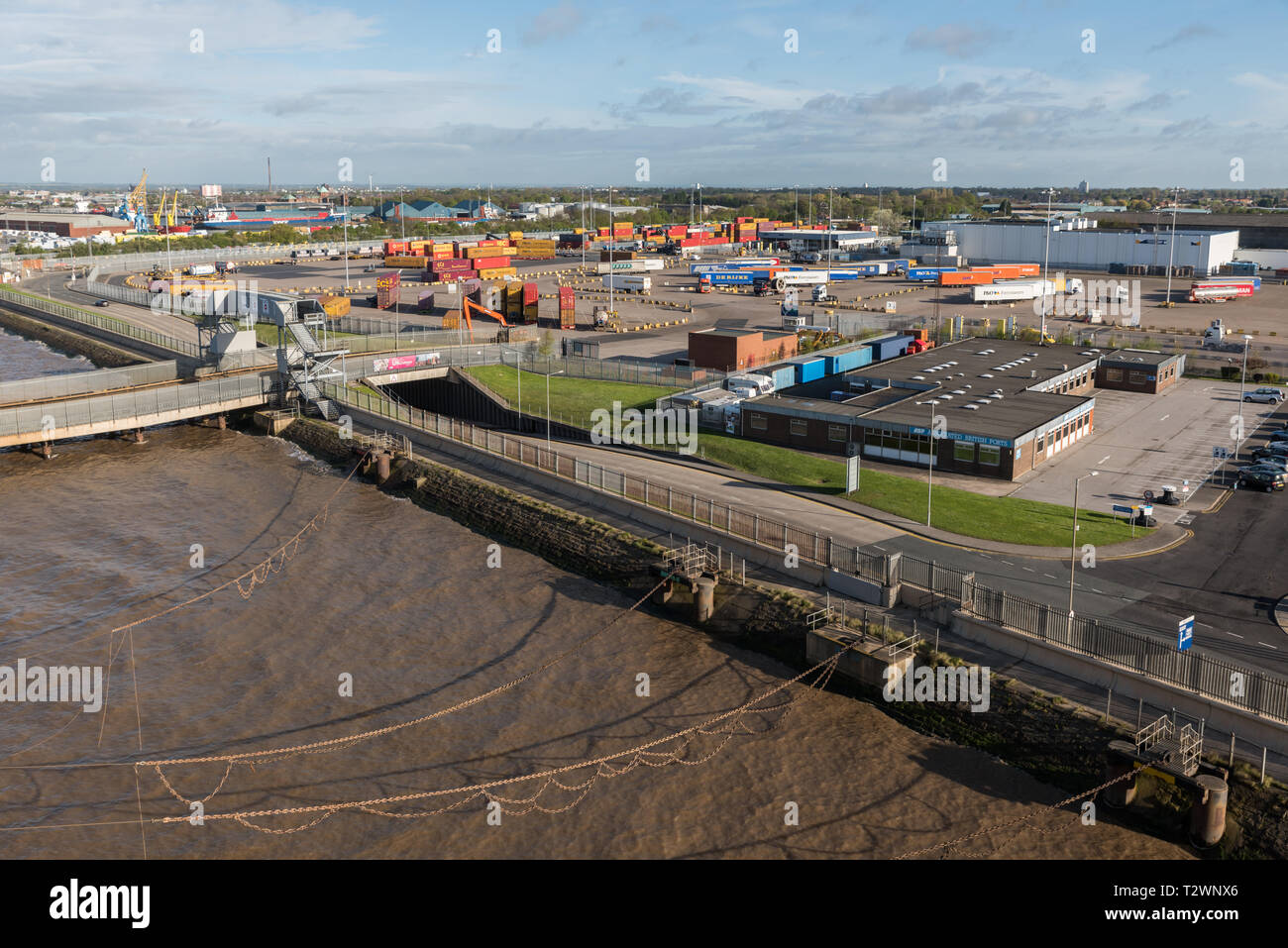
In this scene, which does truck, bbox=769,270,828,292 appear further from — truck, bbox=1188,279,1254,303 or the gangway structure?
the gangway structure

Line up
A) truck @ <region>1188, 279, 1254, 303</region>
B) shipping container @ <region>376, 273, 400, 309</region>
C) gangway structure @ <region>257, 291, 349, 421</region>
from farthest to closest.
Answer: truck @ <region>1188, 279, 1254, 303</region>
shipping container @ <region>376, 273, 400, 309</region>
gangway structure @ <region>257, 291, 349, 421</region>

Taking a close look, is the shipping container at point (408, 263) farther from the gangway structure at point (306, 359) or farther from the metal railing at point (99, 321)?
the gangway structure at point (306, 359)

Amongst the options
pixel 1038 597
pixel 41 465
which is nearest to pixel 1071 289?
pixel 1038 597

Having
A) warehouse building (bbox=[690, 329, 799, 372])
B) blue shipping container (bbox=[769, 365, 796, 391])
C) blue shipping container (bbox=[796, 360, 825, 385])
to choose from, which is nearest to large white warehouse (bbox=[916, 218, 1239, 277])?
warehouse building (bbox=[690, 329, 799, 372])

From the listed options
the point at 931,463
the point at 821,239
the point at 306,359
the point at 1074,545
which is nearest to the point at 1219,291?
the point at 821,239

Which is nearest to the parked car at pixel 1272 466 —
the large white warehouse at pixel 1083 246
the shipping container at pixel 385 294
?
the shipping container at pixel 385 294

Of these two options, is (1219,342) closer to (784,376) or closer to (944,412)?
(784,376)

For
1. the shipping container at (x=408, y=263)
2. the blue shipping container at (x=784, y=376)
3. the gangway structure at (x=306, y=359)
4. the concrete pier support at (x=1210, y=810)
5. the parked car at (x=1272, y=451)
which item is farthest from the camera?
the shipping container at (x=408, y=263)
